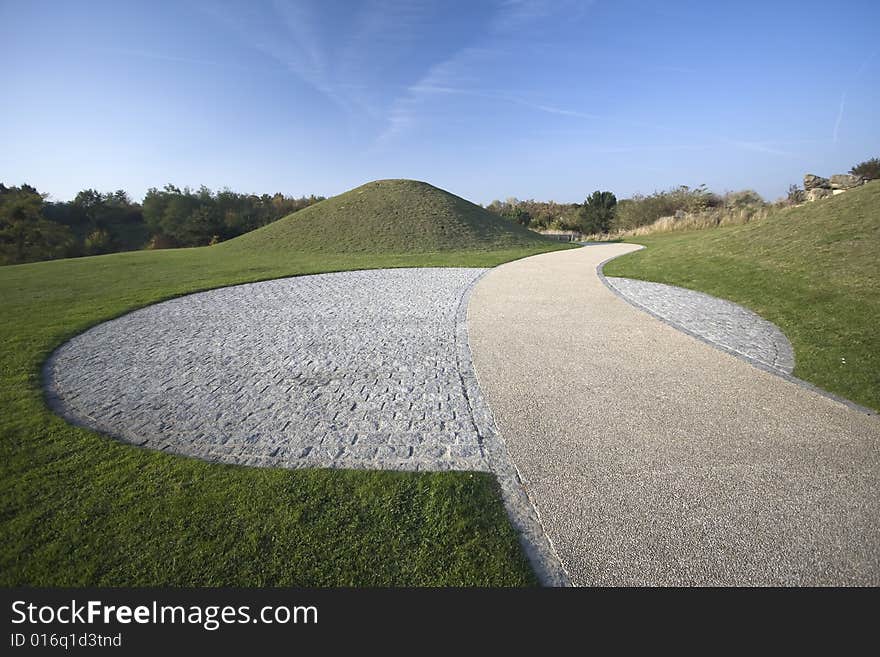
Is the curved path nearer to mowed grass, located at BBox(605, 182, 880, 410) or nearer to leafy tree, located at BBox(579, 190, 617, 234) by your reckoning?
mowed grass, located at BBox(605, 182, 880, 410)

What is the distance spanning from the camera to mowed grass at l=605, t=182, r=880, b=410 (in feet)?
Result: 16.5

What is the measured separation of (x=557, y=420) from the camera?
3.90 meters

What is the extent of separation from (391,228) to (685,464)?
2612 centimetres

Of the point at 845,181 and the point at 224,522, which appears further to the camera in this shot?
the point at 845,181

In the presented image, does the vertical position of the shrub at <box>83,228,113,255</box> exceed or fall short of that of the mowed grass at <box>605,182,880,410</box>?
it exceeds it

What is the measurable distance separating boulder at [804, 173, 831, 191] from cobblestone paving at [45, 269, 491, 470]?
2828 centimetres

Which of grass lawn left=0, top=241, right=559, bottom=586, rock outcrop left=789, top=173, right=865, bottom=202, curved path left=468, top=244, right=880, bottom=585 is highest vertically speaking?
rock outcrop left=789, top=173, right=865, bottom=202

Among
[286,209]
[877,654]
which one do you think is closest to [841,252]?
[877,654]

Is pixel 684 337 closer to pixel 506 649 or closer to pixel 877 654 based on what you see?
pixel 877 654

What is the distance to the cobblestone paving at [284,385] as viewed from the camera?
3.52 meters

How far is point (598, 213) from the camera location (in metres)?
40.0

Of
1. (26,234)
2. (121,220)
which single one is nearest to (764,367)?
A: (26,234)

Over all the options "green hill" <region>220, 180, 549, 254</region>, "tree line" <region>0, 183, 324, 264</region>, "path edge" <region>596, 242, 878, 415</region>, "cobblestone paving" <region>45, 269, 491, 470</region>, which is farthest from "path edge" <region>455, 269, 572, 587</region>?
"tree line" <region>0, 183, 324, 264</region>

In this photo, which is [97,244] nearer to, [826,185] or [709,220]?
[709,220]
